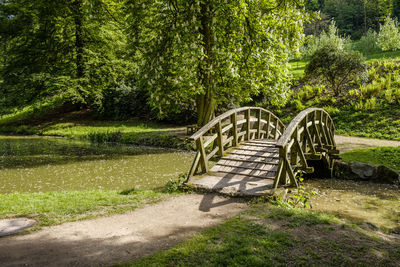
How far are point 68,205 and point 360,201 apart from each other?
7.62m

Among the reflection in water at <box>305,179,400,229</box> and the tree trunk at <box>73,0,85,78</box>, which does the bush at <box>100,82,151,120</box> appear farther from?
the reflection in water at <box>305,179,400,229</box>

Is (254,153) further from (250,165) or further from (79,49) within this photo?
(79,49)

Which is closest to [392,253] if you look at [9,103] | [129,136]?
[129,136]

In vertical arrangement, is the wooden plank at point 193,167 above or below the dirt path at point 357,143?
above

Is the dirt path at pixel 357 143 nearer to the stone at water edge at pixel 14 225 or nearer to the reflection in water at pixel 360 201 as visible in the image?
the reflection in water at pixel 360 201

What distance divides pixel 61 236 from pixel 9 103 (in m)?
22.4

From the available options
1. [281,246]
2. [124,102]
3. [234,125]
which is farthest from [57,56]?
[281,246]

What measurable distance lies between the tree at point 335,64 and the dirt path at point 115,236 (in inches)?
729

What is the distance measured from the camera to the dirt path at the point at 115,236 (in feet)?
12.4

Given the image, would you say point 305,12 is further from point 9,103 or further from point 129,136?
point 9,103

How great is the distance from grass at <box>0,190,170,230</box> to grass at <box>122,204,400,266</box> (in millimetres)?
2265

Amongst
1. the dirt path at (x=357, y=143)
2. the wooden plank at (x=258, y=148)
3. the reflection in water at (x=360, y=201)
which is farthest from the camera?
the dirt path at (x=357, y=143)

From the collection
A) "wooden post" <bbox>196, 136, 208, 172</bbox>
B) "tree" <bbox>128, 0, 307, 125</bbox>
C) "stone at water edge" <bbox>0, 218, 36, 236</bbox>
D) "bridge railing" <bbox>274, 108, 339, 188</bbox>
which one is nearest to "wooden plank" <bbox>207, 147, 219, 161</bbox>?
"wooden post" <bbox>196, 136, 208, 172</bbox>

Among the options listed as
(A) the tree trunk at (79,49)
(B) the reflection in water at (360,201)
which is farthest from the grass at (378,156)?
(A) the tree trunk at (79,49)
